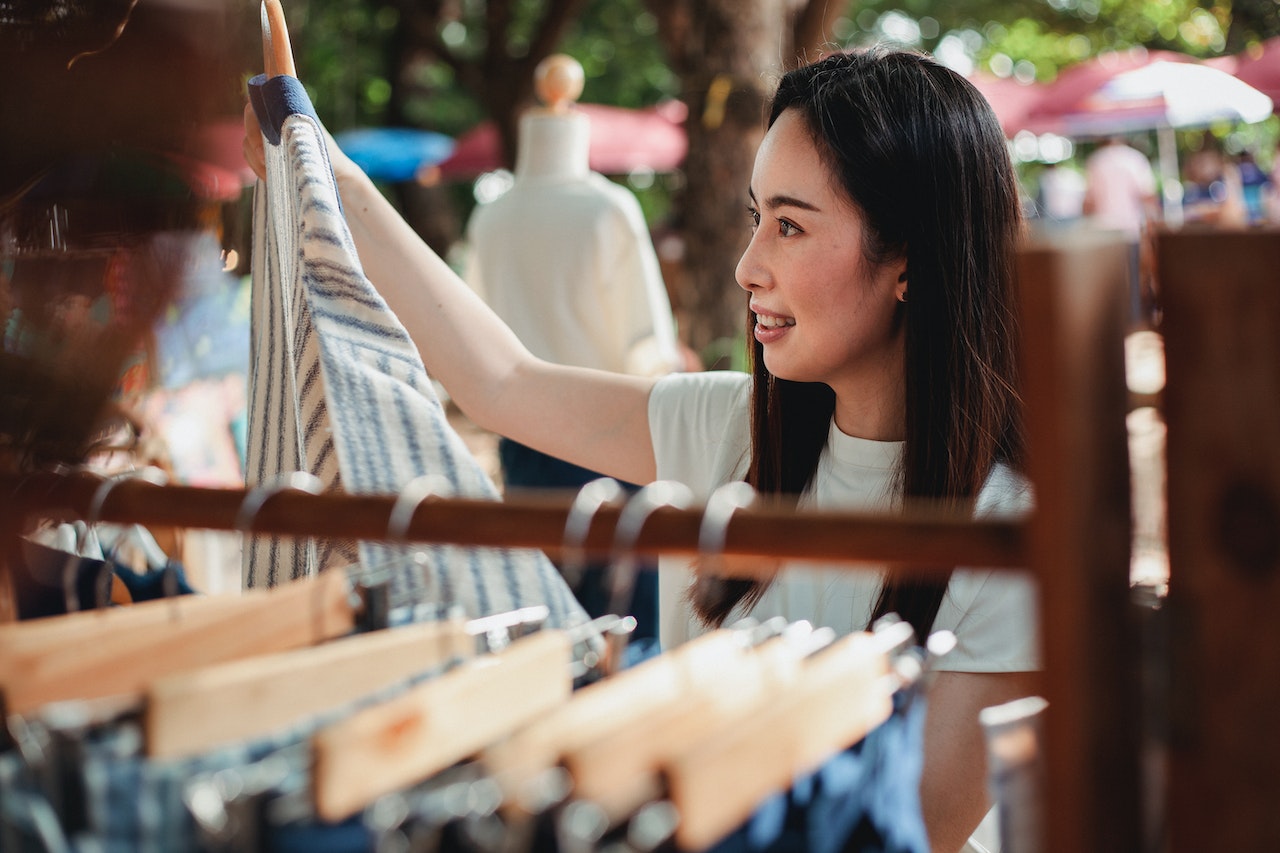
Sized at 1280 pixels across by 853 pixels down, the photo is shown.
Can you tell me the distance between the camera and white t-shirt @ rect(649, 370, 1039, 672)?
1.18 metres

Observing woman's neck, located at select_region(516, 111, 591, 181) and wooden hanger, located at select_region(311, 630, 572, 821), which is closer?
wooden hanger, located at select_region(311, 630, 572, 821)

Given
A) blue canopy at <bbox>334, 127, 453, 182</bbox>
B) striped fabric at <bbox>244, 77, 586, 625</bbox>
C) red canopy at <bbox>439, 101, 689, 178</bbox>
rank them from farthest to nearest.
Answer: blue canopy at <bbox>334, 127, 453, 182</bbox> < red canopy at <bbox>439, 101, 689, 178</bbox> < striped fabric at <bbox>244, 77, 586, 625</bbox>

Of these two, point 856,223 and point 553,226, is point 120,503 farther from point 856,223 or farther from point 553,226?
point 553,226

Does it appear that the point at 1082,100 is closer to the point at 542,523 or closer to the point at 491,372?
the point at 491,372

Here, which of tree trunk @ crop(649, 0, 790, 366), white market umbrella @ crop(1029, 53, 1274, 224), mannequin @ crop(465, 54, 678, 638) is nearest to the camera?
mannequin @ crop(465, 54, 678, 638)

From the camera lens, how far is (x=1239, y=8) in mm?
12828

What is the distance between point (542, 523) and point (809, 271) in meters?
0.74

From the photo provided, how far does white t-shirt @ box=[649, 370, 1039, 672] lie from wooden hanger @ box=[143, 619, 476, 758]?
1.21 ft

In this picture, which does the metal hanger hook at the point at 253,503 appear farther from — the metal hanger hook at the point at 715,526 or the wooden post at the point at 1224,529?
A: the wooden post at the point at 1224,529

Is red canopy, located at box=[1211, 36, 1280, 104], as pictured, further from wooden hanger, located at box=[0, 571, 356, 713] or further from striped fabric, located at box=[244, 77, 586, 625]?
wooden hanger, located at box=[0, 571, 356, 713]

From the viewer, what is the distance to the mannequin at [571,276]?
9.46ft

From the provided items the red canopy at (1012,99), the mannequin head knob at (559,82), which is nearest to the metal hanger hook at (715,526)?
the mannequin head knob at (559,82)

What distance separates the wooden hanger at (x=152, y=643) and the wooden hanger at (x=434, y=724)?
0.44ft

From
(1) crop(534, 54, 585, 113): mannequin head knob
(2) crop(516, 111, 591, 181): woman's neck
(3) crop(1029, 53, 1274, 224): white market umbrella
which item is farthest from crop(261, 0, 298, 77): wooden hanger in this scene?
(3) crop(1029, 53, 1274, 224): white market umbrella
